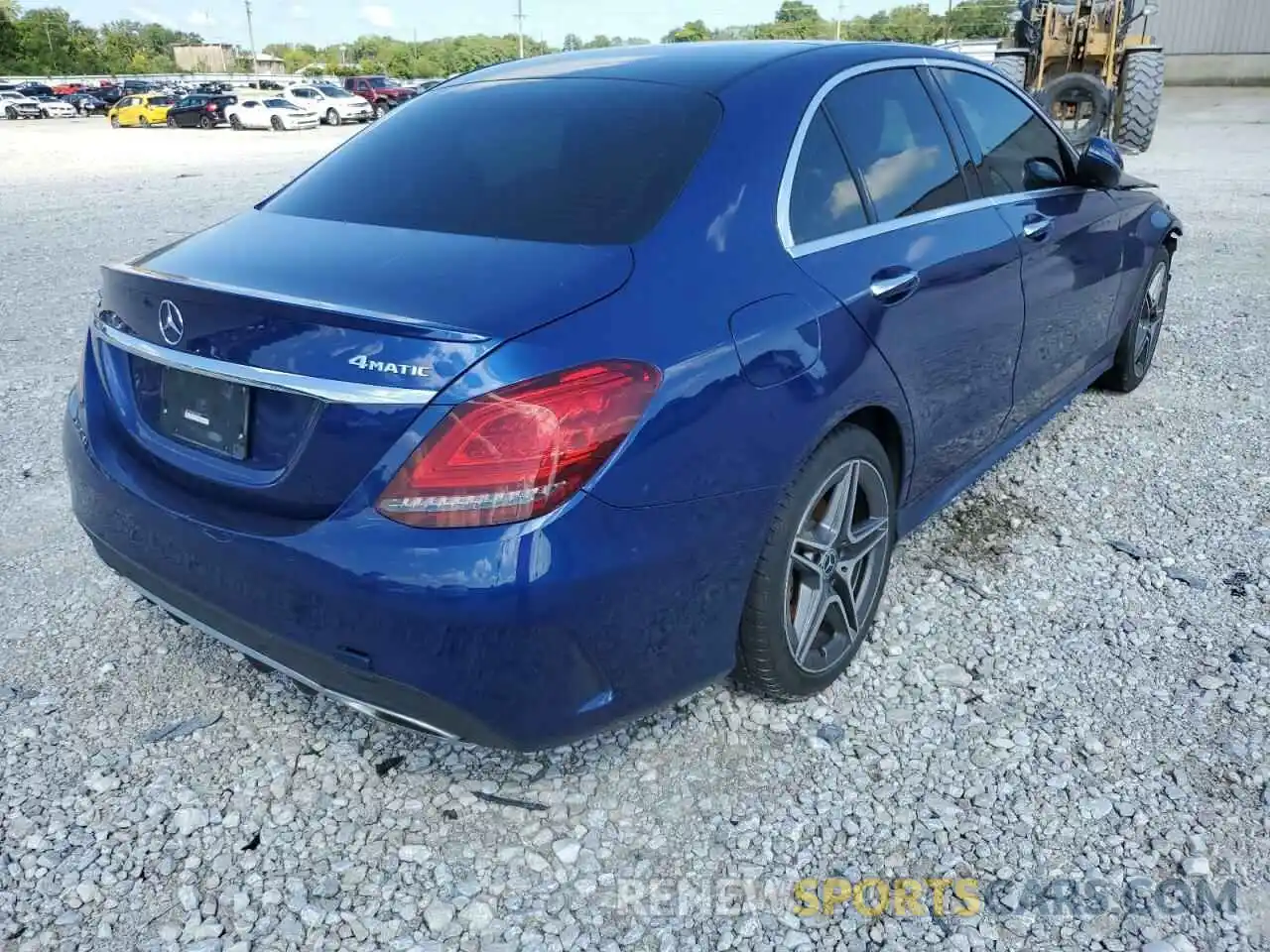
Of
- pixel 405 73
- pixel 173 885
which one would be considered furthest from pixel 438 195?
pixel 405 73

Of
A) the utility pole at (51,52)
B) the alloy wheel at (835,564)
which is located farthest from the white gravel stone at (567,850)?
the utility pole at (51,52)

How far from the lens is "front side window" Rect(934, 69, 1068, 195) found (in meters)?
3.48

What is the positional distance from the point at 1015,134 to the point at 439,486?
9.10ft

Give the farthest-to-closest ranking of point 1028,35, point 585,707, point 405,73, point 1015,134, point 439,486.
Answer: point 405,73 → point 1028,35 → point 1015,134 → point 585,707 → point 439,486

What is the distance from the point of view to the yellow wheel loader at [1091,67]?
14.9 meters

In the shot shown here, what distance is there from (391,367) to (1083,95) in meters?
15.4

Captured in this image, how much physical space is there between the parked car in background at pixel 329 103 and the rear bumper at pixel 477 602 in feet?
127

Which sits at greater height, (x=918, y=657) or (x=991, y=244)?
(x=991, y=244)

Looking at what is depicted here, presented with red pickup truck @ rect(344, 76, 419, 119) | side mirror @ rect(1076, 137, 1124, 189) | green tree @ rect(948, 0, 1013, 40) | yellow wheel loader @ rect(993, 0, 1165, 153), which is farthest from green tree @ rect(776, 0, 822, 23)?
side mirror @ rect(1076, 137, 1124, 189)

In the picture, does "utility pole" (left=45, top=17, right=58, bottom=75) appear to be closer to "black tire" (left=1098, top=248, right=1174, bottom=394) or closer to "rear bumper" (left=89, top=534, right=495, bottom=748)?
"black tire" (left=1098, top=248, right=1174, bottom=394)

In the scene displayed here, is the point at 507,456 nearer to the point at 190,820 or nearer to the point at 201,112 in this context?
the point at 190,820

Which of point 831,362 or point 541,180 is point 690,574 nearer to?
point 831,362

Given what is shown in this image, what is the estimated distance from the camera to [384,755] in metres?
2.65

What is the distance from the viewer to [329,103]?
38.5 metres
